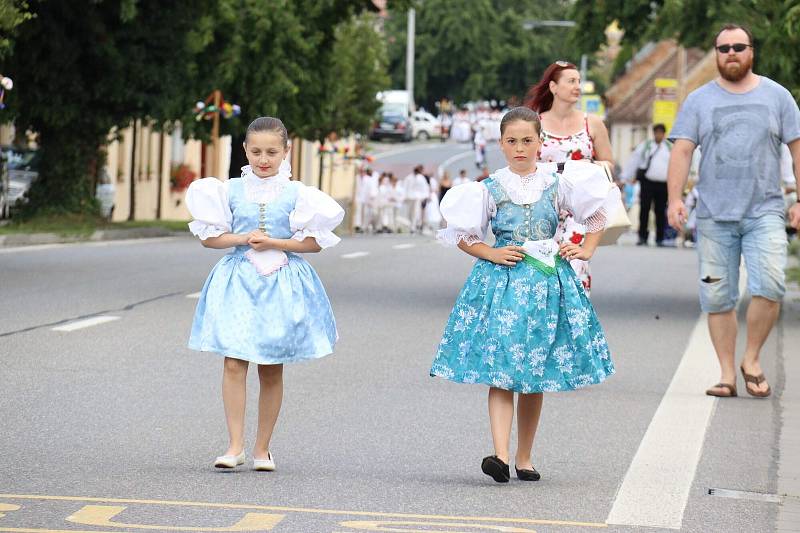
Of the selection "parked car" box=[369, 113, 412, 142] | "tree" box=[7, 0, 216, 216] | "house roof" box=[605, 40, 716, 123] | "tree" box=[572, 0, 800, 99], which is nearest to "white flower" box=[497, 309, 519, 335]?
"tree" box=[572, 0, 800, 99]

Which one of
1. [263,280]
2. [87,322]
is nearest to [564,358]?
[263,280]

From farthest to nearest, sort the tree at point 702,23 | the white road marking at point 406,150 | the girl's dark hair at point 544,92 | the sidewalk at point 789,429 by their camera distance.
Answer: the white road marking at point 406,150 → the tree at point 702,23 → the girl's dark hair at point 544,92 → the sidewalk at point 789,429

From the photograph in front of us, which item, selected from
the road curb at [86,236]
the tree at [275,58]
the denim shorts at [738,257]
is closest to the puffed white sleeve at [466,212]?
the denim shorts at [738,257]

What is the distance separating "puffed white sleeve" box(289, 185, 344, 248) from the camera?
7523mm

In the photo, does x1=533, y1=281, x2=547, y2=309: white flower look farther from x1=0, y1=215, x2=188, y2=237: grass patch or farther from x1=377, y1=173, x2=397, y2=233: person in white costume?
x1=377, y1=173, x2=397, y2=233: person in white costume

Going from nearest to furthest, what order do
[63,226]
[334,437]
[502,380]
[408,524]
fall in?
1. [408,524]
2. [502,380]
3. [334,437]
4. [63,226]

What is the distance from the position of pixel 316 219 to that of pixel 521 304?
2.81ft

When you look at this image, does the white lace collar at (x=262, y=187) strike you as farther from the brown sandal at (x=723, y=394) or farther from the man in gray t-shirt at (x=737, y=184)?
the brown sandal at (x=723, y=394)


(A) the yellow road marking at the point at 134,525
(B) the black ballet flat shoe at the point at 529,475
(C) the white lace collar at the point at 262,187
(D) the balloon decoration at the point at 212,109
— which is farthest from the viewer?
(D) the balloon decoration at the point at 212,109

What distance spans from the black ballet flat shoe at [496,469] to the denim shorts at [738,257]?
348 cm

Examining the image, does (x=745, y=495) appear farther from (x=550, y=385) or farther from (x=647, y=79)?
(x=647, y=79)

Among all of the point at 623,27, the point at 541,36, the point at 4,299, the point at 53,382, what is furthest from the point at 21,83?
the point at 541,36

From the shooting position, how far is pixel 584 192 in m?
7.62

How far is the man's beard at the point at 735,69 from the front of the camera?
10.5 meters
